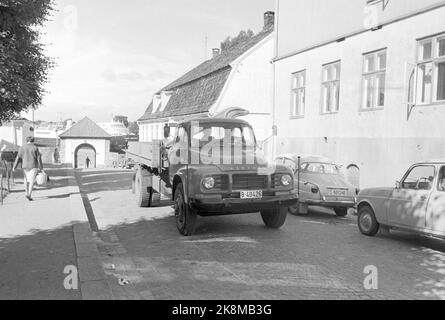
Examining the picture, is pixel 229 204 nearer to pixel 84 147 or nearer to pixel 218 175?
pixel 218 175

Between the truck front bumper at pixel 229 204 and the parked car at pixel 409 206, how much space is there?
6.32 ft

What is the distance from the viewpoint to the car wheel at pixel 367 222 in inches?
331

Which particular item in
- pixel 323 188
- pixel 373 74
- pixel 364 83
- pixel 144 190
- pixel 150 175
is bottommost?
pixel 144 190

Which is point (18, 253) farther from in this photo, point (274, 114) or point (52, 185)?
point (274, 114)

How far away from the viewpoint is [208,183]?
7500 millimetres

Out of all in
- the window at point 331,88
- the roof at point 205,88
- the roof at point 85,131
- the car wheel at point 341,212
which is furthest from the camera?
the roof at point 85,131

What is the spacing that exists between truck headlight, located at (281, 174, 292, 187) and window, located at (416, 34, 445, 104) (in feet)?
22.4

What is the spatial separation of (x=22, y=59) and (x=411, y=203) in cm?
1474

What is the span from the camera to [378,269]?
6.12m

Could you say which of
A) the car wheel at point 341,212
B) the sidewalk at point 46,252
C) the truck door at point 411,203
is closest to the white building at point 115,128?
the sidewalk at point 46,252

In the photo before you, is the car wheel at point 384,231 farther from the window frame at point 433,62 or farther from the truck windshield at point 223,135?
the window frame at point 433,62

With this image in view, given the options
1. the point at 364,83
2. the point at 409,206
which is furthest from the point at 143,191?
the point at 364,83

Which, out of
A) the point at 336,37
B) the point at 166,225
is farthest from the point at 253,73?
the point at 166,225

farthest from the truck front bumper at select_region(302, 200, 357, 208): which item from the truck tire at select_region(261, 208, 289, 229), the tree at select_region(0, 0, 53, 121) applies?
the tree at select_region(0, 0, 53, 121)
